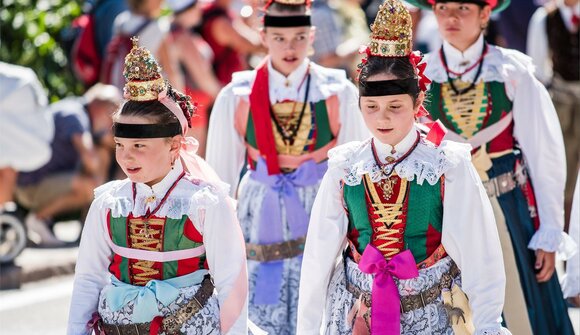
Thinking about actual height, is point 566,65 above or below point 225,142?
below

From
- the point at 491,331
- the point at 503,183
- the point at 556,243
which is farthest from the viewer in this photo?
the point at 503,183

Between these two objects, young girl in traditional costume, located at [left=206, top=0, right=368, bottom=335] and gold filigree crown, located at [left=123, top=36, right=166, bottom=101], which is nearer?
gold filigree crown, located at [left=123, top=36, right=166, bottom=101]

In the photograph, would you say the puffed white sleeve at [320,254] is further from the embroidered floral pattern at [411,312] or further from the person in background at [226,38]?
the person in background at [226,38]

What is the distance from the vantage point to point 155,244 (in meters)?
6.08

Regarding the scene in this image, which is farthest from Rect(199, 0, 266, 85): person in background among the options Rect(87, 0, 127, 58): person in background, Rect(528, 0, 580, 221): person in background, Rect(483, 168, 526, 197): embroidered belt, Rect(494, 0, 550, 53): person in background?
Rect(483, 168, 526, 197): embroidered belt

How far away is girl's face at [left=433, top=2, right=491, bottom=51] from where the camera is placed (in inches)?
295

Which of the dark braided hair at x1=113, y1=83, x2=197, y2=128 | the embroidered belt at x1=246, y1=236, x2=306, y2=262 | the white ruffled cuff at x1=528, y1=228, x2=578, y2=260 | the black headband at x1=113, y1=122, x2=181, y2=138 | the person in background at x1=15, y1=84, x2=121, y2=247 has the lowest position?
the person in background at x1=15, y1=84, x2=121, y2=247

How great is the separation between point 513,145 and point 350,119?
2.85ft

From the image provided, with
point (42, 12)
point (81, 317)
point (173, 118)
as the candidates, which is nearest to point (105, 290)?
point (81, 317)

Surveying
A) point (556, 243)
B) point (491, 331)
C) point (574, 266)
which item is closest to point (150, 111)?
point (491, 331)

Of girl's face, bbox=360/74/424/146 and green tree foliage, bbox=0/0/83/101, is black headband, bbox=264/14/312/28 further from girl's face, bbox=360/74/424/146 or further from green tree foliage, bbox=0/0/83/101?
green tree foliage, bbox=0/0/83/101

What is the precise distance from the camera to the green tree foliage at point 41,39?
14.5 m

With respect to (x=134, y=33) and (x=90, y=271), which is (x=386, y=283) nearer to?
(x=90, y=271)

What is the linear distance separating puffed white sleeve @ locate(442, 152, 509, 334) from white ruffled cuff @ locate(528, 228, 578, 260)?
141cm
